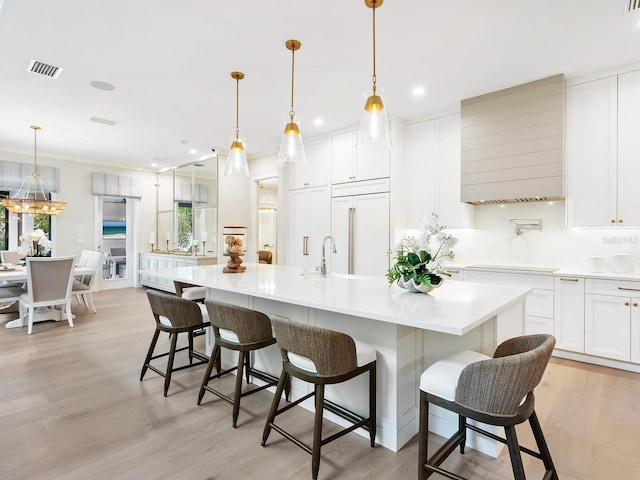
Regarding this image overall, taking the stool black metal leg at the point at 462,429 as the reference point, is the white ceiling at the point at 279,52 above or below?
above

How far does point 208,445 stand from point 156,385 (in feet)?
3.39

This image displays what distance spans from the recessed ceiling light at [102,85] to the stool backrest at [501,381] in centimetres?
412

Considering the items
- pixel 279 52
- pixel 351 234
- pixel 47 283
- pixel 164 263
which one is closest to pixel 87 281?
pixel 47 283

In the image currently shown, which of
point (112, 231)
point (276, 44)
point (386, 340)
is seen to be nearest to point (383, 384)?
point (386, 340)

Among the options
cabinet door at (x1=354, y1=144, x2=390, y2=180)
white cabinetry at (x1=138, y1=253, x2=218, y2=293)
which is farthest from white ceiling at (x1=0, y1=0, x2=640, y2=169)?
white cabinetry at (x1=138, y1=253, x2=218, y2=293)

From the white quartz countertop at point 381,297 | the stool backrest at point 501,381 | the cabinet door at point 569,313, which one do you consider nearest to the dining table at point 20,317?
the white quartz countertop at point 381,297

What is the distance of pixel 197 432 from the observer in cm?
210

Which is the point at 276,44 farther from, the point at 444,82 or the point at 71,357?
the point at 71,357

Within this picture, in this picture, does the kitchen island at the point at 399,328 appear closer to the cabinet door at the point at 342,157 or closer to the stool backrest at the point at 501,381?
the stool backrest at the point at 501,381

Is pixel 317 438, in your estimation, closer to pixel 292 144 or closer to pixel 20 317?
pixel 292 144

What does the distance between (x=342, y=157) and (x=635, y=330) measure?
12.1ft

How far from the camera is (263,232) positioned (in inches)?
317

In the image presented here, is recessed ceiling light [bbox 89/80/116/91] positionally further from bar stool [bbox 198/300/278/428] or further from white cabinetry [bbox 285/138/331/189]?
bar stool [bbox 198/300/278/428]

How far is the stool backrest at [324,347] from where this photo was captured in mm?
1620
